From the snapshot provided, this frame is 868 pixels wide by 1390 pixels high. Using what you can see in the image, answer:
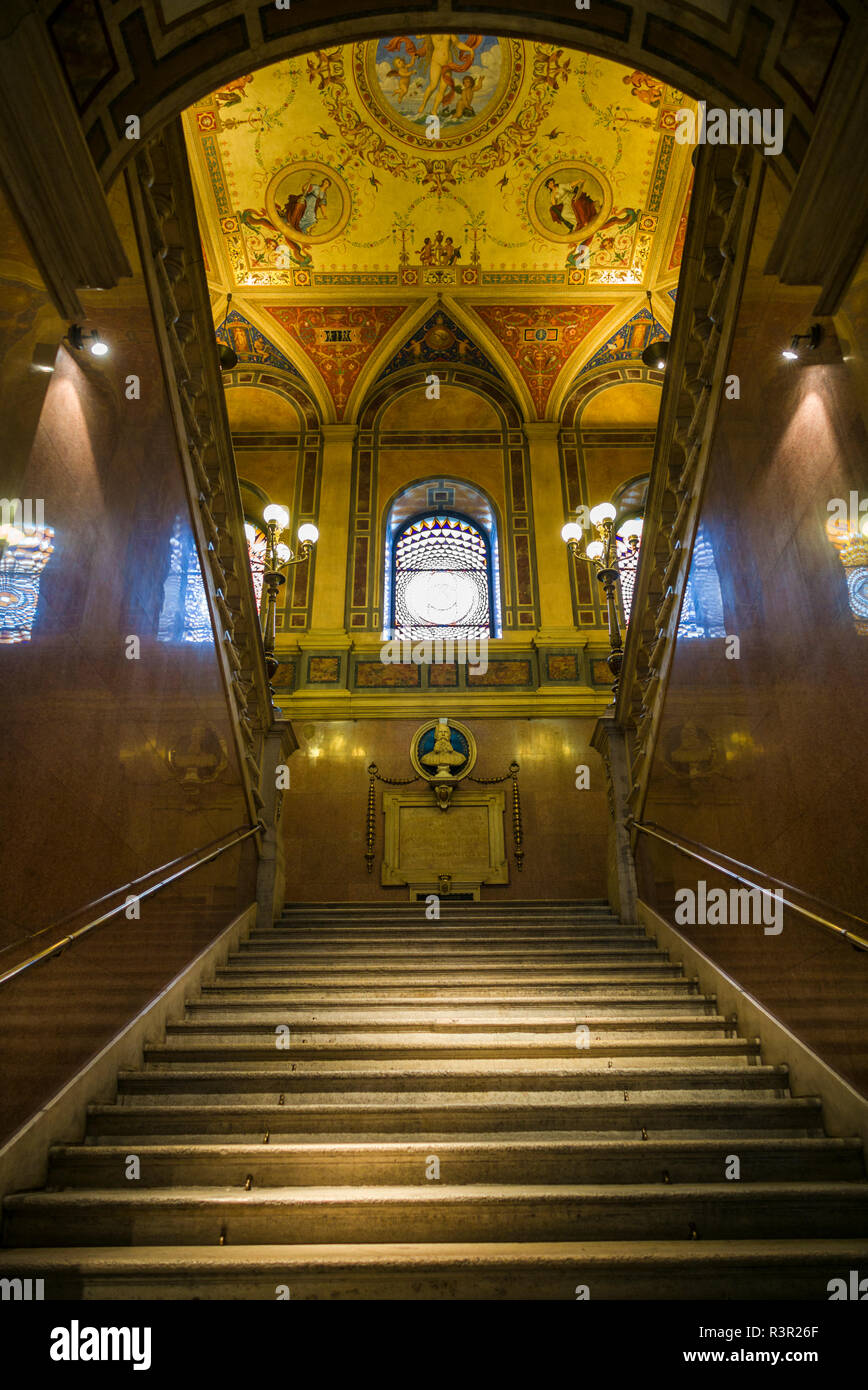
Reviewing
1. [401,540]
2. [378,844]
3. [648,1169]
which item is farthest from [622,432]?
[648,1169]

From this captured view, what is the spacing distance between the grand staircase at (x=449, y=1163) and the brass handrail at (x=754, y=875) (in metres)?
0.66

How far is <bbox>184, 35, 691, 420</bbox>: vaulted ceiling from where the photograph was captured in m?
10.5

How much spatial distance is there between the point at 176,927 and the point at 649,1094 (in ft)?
8.24

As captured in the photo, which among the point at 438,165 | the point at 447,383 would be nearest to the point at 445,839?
the point at 447,383

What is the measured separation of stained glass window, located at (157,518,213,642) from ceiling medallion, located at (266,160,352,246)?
28.9 feet

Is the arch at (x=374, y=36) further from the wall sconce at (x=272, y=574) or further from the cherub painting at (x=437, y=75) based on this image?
the cherub painting at (x=437, y=75)

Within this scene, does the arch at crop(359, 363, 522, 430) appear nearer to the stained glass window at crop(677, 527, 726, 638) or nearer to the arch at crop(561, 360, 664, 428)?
the arch at crop(561, 360, 664, 428)

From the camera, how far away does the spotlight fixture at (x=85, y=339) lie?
3291 mm

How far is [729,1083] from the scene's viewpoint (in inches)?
133

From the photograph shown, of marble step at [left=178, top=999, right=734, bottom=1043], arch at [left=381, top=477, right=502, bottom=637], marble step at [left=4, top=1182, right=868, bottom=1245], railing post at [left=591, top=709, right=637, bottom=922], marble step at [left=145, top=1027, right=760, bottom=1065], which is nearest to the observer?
marble step at [left=4, top=1182, right=868, bottom=1245]

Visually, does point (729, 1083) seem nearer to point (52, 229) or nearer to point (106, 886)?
point (106, 886)

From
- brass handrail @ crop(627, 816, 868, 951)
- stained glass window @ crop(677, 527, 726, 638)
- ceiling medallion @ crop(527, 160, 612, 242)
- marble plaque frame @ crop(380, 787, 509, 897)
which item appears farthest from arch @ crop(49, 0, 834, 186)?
ceiling medallion @ crop(527, 160, 612, 242)
